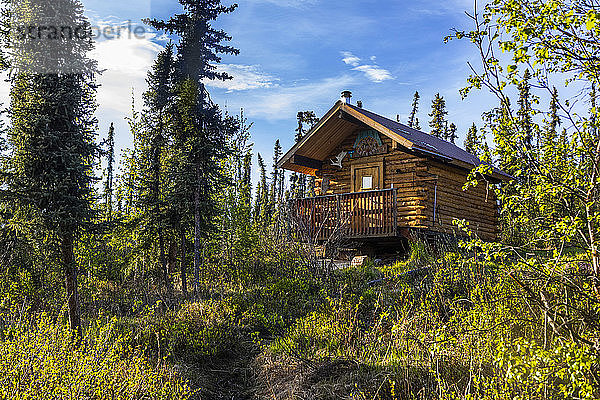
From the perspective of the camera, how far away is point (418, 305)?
29.3 ft

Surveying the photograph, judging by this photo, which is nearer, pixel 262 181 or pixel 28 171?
pixel 28 171

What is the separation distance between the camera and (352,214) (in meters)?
14.5

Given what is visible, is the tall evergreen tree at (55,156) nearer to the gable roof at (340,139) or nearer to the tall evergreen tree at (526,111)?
the gable roof at (340,139)

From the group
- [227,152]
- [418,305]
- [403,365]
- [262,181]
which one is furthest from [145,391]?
[262,181]

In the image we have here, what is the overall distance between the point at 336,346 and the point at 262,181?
4092cm

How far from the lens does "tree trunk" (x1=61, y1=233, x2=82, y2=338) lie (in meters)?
10.2

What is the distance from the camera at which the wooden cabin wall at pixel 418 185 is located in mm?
14891

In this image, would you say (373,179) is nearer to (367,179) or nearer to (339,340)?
(367,179)

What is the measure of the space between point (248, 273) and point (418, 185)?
6.20m

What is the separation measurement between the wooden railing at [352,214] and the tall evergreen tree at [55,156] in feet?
19.8

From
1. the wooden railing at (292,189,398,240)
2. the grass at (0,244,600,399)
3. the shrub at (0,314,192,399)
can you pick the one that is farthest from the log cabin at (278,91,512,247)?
the shrub at (0,314,192,399)

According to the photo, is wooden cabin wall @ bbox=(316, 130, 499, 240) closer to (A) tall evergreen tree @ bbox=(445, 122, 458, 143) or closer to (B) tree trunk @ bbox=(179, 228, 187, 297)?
(B) tree trunk @ bbox=(179, 228, 187, 297)

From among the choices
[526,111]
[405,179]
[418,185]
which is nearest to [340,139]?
[405,179]

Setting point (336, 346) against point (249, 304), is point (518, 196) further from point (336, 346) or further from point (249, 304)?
point (249, 304)
